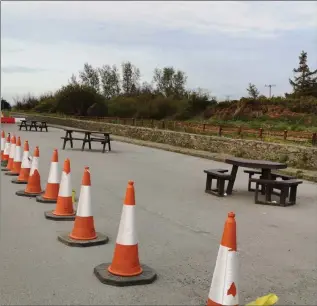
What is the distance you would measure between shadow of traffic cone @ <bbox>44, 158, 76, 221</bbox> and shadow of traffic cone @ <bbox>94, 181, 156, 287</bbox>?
87.8 inches

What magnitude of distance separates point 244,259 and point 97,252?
5.34ft

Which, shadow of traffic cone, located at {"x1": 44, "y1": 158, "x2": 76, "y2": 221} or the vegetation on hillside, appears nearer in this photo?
shadow of traffic cone, located at {"x1": 44, "y1": 158, "x2": 76, "y2": 221}

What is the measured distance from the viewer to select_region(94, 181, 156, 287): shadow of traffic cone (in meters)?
4.25

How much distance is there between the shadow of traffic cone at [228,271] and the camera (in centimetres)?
346

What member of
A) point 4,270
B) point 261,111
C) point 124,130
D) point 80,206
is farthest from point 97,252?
point 261,111

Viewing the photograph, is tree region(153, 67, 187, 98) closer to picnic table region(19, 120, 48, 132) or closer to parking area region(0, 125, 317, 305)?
picnic table region(19, 120, 48, 132)

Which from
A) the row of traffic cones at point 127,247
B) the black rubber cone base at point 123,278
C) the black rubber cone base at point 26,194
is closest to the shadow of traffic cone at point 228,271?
the row of traffic cones at point 127,247

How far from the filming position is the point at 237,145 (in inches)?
686

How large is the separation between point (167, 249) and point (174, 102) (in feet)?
114

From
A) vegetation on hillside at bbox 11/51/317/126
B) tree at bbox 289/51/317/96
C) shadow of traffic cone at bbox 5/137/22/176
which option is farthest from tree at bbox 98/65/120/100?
shadow of traffic cone at bbox 5/137/22/176

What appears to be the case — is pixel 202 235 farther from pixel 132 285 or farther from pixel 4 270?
pixel 4 270

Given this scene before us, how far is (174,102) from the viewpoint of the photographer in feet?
130

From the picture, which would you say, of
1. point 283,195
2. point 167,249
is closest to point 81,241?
point 167,249

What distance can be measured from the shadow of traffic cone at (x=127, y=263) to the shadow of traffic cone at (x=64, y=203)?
7.31ft
